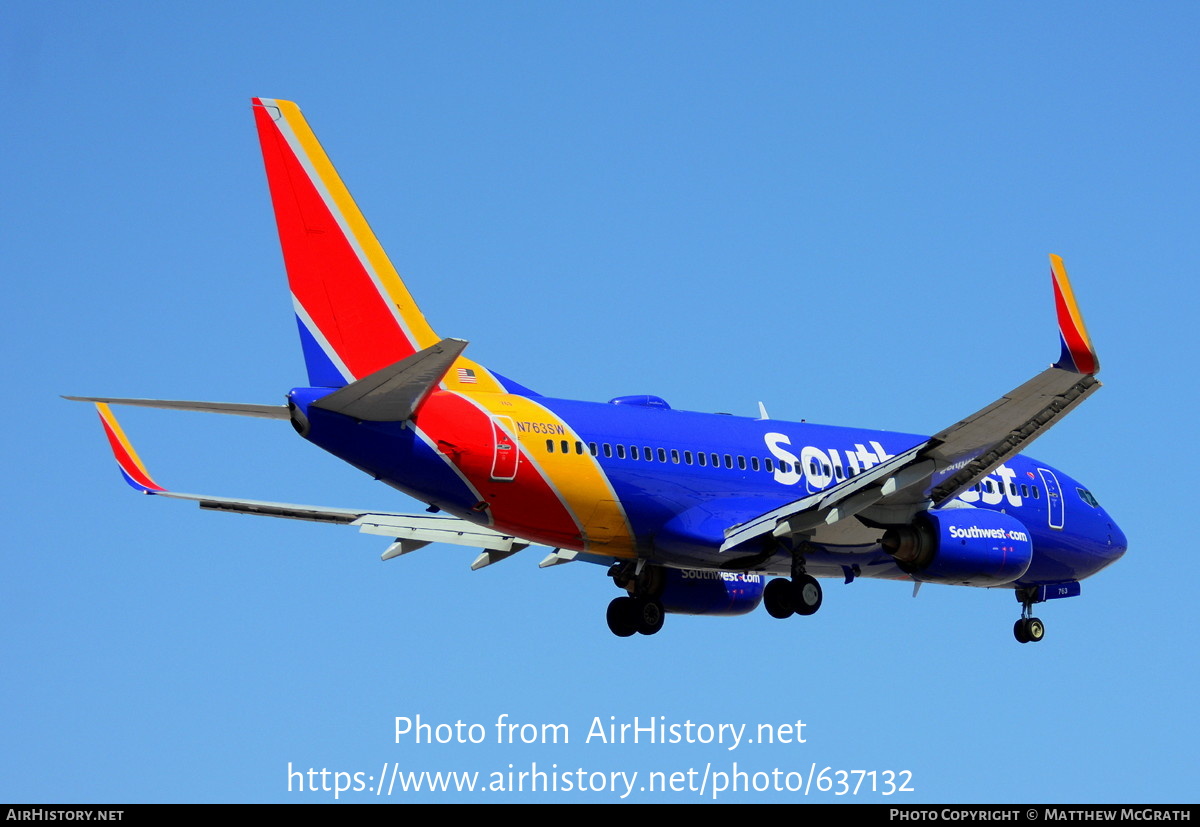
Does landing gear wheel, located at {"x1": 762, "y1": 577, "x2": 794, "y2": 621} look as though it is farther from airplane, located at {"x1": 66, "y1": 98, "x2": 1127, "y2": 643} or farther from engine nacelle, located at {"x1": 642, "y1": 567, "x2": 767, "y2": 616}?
engine nacelle, located at {"x1": 642, "y1": 567, "x2": 767, "y2": 616}

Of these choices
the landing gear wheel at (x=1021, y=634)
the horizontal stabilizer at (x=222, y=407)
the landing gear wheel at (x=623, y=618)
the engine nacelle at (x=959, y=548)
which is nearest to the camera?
the horizontal stabilizer at (x=222, y=407)

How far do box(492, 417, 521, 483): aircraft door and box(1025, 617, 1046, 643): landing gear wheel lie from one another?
14430 mm

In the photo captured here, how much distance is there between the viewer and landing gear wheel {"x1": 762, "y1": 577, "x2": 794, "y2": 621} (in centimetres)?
3316

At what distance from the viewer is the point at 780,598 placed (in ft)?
109

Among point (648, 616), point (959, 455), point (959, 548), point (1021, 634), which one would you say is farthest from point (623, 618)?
point (1021, 634)

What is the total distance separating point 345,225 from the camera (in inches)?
1153

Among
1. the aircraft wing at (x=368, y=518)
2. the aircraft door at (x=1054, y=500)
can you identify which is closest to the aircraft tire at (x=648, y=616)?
the aircraft wing at (x=368, y=518)

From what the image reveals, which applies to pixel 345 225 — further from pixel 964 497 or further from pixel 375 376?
pixel 964 497

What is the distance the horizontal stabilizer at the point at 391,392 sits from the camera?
2612cm

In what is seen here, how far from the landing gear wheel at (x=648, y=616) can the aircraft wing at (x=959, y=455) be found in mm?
3796

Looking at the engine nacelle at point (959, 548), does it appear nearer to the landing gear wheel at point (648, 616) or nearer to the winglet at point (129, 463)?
the landing gear wheel at point (648, 616)

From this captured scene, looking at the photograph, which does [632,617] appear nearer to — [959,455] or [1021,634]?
[959,455]

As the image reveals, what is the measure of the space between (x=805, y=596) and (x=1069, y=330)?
8591mm

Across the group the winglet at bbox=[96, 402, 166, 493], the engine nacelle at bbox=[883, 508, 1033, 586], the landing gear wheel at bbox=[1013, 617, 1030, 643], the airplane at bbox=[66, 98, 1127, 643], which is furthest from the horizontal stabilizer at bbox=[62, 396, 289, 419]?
the landing gear wheel at bbox=[1013, 617, 1030, 643]
